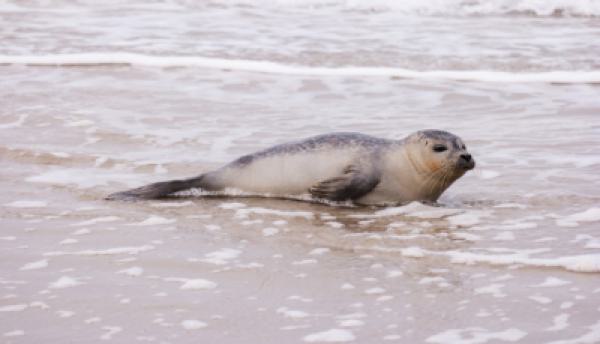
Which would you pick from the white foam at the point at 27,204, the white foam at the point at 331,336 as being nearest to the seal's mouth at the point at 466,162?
the white foam at the point at 331,336

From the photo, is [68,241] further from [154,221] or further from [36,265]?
[154,221]

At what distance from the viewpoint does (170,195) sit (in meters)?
6.33

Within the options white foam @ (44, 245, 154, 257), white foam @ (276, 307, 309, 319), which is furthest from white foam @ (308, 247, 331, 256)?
white foam @ (276, 307, 309, 319)

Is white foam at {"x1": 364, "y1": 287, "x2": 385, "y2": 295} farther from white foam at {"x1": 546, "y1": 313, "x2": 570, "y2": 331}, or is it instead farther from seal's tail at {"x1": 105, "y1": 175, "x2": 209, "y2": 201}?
seal's tail at {"x1": 105, "y1": 175, "x2": 209, "y2": 201}

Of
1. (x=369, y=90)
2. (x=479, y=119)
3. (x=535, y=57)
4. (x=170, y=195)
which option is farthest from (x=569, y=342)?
(x=535, y=57)

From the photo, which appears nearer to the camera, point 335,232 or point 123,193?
point 335,232

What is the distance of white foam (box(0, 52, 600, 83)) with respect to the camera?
10.5m

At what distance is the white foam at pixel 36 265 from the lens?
4.80 meters

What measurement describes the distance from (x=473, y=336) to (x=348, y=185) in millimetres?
2263

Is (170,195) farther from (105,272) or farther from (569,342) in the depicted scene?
(569,342)

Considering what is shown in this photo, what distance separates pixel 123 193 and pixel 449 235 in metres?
1.96

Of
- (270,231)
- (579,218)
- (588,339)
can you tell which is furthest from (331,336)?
(579,218)

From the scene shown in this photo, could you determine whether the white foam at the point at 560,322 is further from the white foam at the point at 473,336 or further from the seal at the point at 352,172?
the seal at the point at 352,172

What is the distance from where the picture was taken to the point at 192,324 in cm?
402
